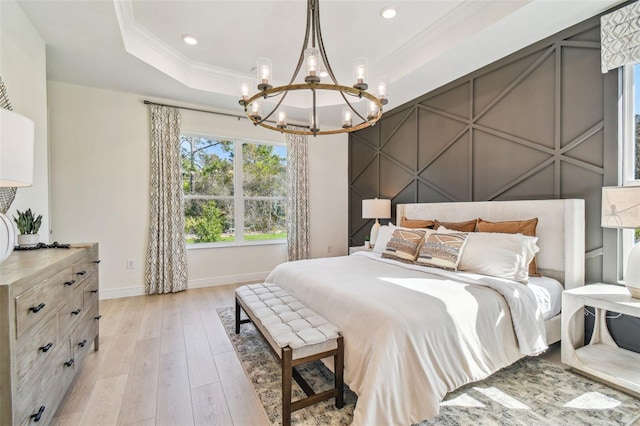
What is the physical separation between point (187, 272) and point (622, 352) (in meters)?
4.72

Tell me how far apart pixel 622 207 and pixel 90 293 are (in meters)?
3.79

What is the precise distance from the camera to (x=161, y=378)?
2010 millimetres

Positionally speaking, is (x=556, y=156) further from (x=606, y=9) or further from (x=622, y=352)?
(x=622, y=352)

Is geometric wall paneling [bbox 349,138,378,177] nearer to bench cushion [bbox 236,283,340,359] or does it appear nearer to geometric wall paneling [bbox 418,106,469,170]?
geometric wall paneling [bbox 418,106,469,170]

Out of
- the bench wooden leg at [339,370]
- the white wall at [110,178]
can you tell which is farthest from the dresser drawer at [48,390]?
the white wall at [110,178]

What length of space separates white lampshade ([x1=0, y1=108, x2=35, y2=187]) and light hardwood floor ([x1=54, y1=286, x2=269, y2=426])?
138 centimetres

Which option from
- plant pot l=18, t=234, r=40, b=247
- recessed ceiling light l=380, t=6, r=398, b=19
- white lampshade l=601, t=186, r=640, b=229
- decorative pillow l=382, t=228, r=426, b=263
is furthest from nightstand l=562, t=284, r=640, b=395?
plant pot l=18, t=234, r=40, b=247

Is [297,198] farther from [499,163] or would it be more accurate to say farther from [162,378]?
[162,378]

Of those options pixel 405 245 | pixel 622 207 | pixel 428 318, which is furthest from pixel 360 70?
pixel 622 207

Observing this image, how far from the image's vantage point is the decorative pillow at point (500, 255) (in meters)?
2.26

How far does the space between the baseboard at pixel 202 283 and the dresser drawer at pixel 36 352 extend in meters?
2.67

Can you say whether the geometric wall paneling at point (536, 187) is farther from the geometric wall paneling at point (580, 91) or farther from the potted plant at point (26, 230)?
the potted plant at point (26, 230)

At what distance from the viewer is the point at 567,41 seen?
2496 millimetres

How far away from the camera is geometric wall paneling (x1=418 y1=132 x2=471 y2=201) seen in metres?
3.41
